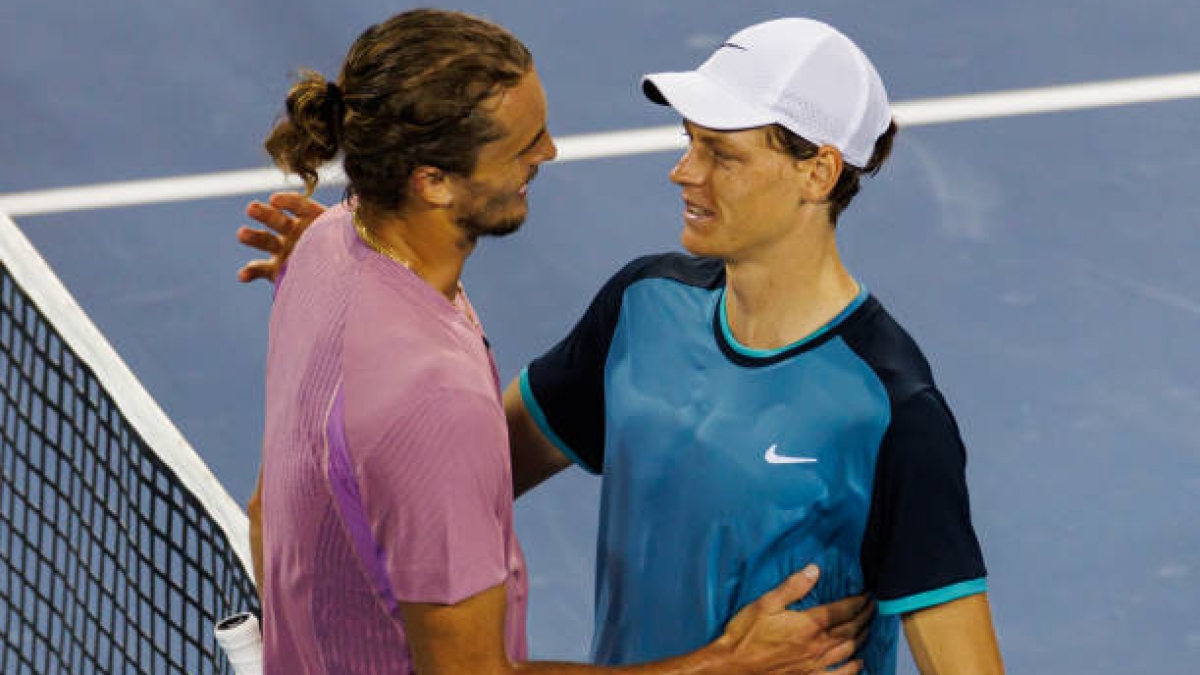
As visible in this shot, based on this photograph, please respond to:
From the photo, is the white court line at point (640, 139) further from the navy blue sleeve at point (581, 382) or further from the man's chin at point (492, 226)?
the man's chin at point (492, 226)

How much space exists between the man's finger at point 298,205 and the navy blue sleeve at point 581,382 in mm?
531

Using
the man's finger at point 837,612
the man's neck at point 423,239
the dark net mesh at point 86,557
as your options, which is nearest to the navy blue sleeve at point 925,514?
the man's finger at point 837,612

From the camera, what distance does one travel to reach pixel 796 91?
11.7 feet

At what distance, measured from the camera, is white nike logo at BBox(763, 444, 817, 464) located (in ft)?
11.4

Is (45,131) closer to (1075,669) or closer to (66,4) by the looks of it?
(66,4)

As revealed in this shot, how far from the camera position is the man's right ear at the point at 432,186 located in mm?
3266

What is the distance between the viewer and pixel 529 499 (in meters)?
6.67

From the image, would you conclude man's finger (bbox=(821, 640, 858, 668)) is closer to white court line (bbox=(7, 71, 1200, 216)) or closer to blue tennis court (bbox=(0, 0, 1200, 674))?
blue tennis court (bbox=(0, 0, 1200, 674))

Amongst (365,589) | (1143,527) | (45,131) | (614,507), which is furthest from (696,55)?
(365,589)

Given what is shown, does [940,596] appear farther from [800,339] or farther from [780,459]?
[800,339]

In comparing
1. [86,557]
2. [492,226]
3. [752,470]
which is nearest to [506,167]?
[492,226]

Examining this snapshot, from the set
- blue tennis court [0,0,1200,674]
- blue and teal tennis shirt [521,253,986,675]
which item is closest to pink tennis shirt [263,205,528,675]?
blue and teal tennis shirt [521,253,986,675]

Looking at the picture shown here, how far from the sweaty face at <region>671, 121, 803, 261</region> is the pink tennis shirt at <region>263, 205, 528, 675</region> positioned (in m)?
0.51

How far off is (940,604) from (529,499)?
134 inches
